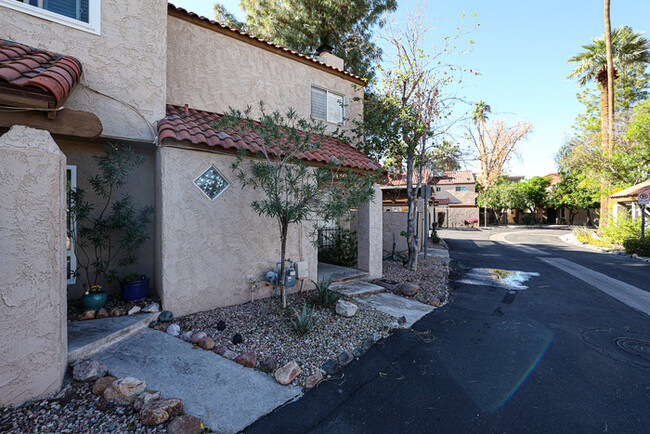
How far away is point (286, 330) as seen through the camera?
453cm

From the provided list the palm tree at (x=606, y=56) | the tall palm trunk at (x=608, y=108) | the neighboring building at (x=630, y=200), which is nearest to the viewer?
the neighboring building at (x=630, y=200)

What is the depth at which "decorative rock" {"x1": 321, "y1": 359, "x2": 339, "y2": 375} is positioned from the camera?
361 cm

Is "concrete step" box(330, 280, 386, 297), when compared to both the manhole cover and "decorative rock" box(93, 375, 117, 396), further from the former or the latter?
"decorative rock" box(93, 375, 117, 396)

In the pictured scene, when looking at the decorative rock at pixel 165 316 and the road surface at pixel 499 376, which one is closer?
the road surface at pixel 499 376

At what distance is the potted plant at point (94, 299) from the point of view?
4.51m

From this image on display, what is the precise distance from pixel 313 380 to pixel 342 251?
20.1 feet

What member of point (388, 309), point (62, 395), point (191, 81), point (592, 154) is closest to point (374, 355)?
point (388, 309)

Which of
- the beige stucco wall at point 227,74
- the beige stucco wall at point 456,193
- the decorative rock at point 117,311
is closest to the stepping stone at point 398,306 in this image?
the decorative rock at point 117,311

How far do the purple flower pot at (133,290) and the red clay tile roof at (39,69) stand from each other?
2.99 m

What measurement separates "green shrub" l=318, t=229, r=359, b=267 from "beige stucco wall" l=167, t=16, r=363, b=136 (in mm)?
4206

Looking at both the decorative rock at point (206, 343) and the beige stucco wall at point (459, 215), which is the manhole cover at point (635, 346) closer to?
the decorative rock at point (206, 343)

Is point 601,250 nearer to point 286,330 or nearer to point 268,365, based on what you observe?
point 286,330

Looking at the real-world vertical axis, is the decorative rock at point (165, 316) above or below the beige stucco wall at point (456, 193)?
below

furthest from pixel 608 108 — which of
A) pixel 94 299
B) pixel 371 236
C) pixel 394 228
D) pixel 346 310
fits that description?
pixel 94 299
